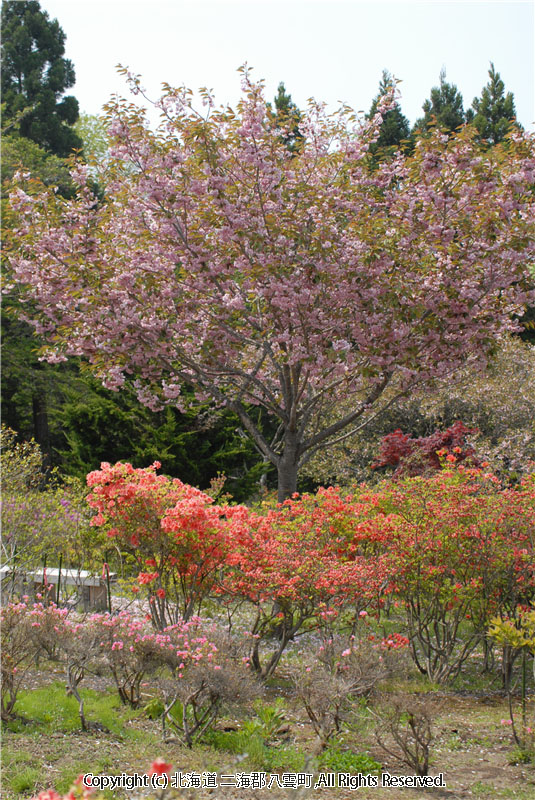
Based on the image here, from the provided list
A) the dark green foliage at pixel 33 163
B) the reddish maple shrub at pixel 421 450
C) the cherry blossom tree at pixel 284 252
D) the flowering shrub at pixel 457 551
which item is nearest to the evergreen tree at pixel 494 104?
the dark green foliage at pixel 33 163

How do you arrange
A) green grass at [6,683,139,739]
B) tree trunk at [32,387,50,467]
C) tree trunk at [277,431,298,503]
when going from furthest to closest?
tree trunk at [32,387,50,467]
tree trunk at [277,431,298,503]
green grass at [6,683,139,739]

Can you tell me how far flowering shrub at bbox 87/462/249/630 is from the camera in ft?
17.2

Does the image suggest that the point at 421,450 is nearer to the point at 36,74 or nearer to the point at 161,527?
the point at 161,527

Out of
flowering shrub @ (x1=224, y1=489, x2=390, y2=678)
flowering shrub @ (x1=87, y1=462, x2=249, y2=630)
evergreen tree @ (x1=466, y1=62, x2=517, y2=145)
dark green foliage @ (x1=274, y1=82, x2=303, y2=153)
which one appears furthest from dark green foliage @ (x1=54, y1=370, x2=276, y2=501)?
evergreen tree @ (x1=466, y1=62, x2=517, y2=145)

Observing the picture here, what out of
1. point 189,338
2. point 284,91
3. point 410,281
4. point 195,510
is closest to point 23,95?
point 284,91

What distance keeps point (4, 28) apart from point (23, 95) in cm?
215

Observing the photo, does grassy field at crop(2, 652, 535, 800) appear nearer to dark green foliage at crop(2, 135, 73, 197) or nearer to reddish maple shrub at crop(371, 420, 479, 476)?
reddish maple shrub at crop(371, 420, 479, 476)

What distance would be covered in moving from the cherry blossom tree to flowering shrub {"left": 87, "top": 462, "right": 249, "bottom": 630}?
2.11 metres

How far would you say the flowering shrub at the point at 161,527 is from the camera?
17.2 ft

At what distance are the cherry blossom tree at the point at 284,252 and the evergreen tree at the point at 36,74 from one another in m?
18.2

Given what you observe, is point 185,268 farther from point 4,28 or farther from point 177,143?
point 4,28

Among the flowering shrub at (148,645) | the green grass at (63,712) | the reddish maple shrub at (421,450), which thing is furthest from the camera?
the reddish maple shrub at (421,450)

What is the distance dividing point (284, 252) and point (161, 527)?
298cm

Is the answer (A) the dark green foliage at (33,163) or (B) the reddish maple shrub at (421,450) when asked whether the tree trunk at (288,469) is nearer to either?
(B) the reddish maple shrub at (421,450)
